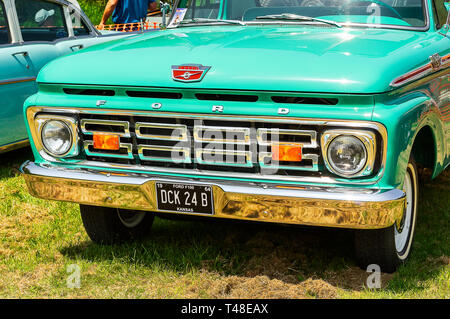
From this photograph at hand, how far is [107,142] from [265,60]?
37.9 inches

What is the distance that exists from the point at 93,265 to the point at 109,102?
3.44ft

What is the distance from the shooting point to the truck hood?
9.58ft

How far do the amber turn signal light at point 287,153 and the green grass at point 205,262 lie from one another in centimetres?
55

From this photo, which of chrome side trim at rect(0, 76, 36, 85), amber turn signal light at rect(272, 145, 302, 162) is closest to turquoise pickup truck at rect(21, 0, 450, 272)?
amber turn signal light at rect(272, 145, 302, 162)

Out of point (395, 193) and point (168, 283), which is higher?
point (395, 193)

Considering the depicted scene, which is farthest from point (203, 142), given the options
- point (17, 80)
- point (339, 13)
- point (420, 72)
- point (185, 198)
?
point (17, 80)

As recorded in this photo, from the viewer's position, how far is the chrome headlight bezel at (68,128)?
133 inches

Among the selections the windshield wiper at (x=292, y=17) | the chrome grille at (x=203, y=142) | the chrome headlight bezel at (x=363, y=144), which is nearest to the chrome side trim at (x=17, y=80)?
the chrome grille at (x=203, y=142)

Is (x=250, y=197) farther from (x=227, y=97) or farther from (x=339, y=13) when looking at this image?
(x=339, y=13)

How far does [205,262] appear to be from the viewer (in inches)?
145

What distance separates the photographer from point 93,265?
3.70 meters

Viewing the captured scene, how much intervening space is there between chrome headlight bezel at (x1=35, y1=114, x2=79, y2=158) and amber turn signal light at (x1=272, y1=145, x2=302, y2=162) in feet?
3.72
